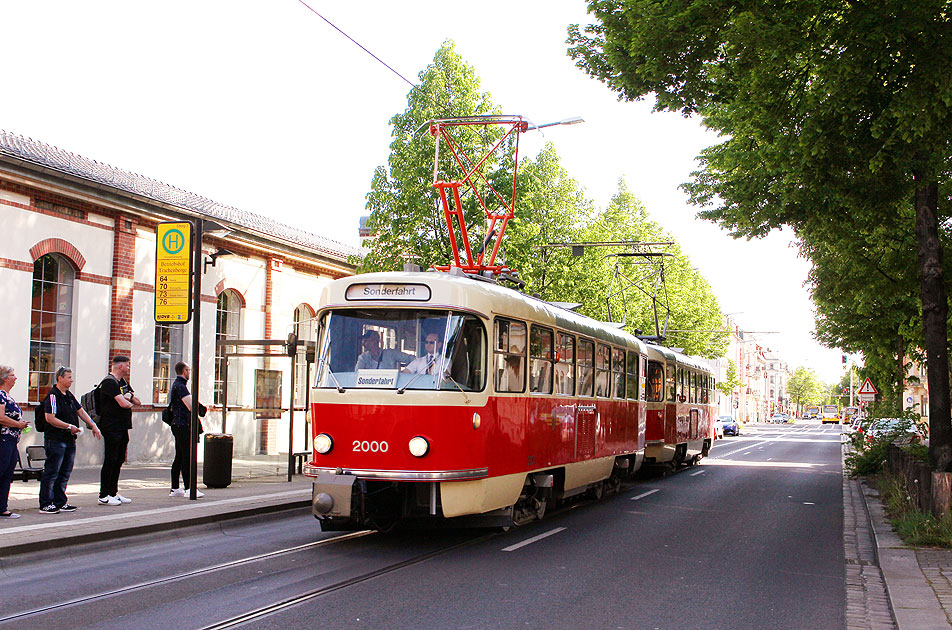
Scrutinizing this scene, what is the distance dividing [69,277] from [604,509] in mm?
12312

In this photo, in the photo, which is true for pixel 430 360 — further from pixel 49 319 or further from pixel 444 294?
pixel 49 319

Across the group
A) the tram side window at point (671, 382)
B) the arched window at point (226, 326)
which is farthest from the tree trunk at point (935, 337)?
the arched window at point (226, 326)

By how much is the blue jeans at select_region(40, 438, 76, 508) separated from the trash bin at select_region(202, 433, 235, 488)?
3.69 metres

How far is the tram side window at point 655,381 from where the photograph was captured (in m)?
19.5

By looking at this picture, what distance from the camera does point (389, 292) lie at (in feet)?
32.8

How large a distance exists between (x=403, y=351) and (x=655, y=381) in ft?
37.1

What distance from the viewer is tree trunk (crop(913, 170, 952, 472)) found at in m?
13.3

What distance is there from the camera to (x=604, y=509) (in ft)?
Answer: 48.1

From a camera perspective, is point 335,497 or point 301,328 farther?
point 301,328

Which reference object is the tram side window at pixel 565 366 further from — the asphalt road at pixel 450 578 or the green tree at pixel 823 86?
the green tree at pixel 823 86

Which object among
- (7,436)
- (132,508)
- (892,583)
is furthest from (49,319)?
(892,583)

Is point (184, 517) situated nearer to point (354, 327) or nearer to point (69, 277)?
point (354, 327)

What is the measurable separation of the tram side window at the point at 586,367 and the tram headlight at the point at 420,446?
4500 millimetres

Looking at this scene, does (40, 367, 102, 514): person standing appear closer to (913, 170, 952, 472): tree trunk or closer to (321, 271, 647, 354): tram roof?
(321, 271, 647, 354): tram roof
